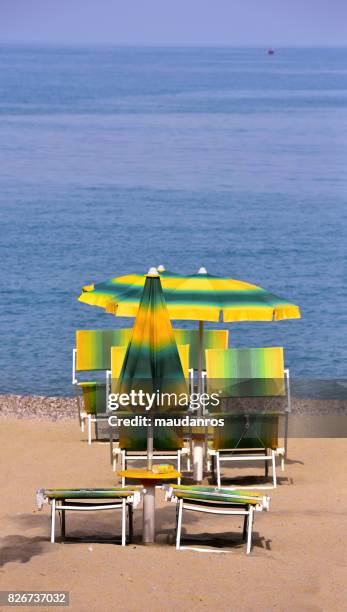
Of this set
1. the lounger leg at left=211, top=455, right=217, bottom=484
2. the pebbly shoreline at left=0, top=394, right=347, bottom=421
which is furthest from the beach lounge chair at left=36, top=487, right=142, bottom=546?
the pebbly shoreline at left=0, top=394, right=347, bottom=421

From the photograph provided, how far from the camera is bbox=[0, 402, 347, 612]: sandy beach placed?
7.14 m

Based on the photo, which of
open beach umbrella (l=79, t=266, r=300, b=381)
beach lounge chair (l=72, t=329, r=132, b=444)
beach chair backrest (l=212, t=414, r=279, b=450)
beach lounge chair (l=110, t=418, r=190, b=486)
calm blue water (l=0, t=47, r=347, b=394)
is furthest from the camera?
calm blue water (l=0, t=47, r=347, b=394)

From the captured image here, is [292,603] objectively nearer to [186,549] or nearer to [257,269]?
[186,549]

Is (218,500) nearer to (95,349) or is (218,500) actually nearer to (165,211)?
(95,349)

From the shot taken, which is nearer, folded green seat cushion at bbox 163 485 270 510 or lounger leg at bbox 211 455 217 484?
folded green seat cushion at bbox 163 485 270 510

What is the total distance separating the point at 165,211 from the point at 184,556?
122 feet

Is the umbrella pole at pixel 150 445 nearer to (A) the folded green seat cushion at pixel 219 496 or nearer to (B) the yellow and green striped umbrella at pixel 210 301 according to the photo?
(A) the folded green seat cushion at pixel 219 496

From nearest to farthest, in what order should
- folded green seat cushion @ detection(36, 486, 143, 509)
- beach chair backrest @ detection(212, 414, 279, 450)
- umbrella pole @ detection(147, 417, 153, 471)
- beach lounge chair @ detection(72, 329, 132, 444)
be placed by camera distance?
folded green seat cushion @ detection(36, 486, 143, 509) → umbrella pole @ detection(147, 417, 153, 471) → beach chair backrest @ detection(212, 414, 279, 450) → beach lounge chair @ detection(72, 329, 132, 444)

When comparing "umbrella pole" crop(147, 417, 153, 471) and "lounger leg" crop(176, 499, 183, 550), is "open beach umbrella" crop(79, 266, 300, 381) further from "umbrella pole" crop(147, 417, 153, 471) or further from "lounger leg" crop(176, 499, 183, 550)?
"lounger leg" crop(176, 499, 183, 550)

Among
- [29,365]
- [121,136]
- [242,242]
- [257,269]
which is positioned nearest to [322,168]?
[121,136]

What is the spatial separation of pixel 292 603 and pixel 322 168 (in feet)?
182

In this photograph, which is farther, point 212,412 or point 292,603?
point 212,412

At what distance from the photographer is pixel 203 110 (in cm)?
9488

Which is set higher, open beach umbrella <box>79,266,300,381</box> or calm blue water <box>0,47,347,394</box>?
calm blue water <box>0,47,347,394</box>
